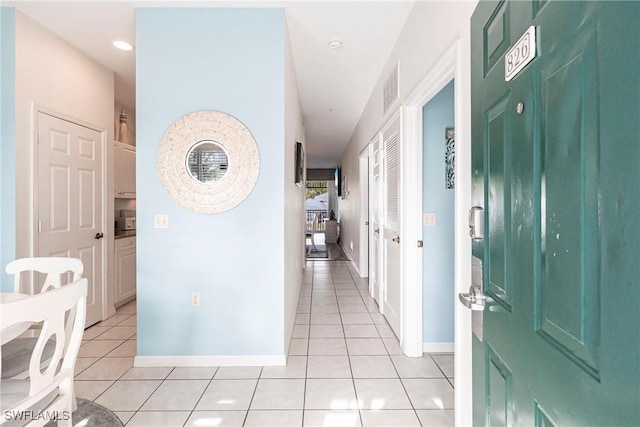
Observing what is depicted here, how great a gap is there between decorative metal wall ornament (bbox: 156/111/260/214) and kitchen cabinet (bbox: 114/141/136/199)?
6.16 feet

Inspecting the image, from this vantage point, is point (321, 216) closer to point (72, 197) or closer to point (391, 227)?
point (391, 227)

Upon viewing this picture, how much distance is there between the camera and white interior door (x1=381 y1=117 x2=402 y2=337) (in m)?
2.80

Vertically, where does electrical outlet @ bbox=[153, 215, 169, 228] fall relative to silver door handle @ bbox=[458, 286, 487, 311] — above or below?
above

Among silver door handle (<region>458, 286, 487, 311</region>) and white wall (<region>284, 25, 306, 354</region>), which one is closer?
silver door handle (<region>458, 286, 487, 311</region>)

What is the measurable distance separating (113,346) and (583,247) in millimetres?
3367

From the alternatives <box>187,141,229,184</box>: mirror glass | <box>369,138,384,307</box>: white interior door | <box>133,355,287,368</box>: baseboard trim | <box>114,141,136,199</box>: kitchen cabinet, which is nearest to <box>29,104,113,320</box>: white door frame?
<box>114,141,136,199</box>: kitchen cabinet

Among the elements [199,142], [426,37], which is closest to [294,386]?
[199,142]

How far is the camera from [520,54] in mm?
740

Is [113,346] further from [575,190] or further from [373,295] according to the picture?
[575,190]

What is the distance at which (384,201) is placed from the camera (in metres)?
3.39

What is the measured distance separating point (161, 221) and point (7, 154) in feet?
4.67

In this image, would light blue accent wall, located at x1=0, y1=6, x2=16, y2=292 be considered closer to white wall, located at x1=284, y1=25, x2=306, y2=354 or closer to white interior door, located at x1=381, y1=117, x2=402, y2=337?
white wall, located at x1=284, y1=25, x2=306, y2=354

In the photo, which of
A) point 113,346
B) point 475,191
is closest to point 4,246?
point 113,346

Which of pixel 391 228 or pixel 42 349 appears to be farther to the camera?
pixel 391 228
